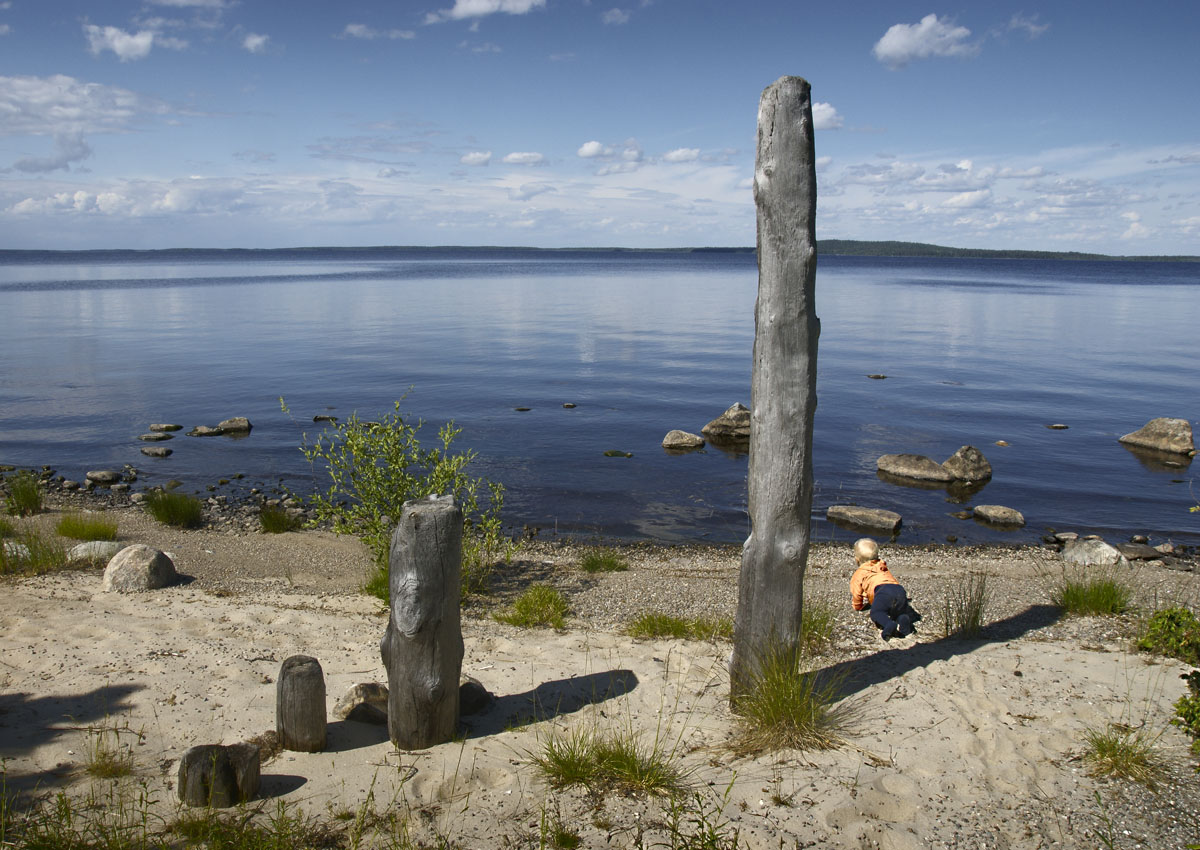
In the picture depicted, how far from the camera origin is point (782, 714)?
20.4 feet

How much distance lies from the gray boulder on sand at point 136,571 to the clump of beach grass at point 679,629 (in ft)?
19.8

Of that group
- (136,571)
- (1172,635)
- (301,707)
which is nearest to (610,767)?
(301,707)

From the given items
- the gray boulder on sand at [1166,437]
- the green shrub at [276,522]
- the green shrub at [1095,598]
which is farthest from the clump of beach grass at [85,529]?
the gray boulder on sand at [1166,437]

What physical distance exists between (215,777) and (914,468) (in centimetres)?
1708

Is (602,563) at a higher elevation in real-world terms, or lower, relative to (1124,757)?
lower

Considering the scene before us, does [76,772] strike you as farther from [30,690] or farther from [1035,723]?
[1035,723]

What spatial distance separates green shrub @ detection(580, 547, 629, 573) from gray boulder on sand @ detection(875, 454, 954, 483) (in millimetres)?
9065

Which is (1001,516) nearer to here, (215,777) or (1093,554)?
(1093,554)

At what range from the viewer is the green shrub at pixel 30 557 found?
414 inches

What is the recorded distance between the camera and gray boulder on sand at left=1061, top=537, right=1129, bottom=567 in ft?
42.8

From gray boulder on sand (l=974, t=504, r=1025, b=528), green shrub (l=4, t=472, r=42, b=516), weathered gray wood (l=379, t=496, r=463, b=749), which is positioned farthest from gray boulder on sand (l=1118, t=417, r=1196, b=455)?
green shrub (l=4, t=472, r=42, b=516)

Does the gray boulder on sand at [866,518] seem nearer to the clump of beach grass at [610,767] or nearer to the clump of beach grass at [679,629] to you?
the clump of beach grass at [679,629]

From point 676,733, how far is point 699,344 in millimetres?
36635

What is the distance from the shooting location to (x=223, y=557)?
12523 mm
